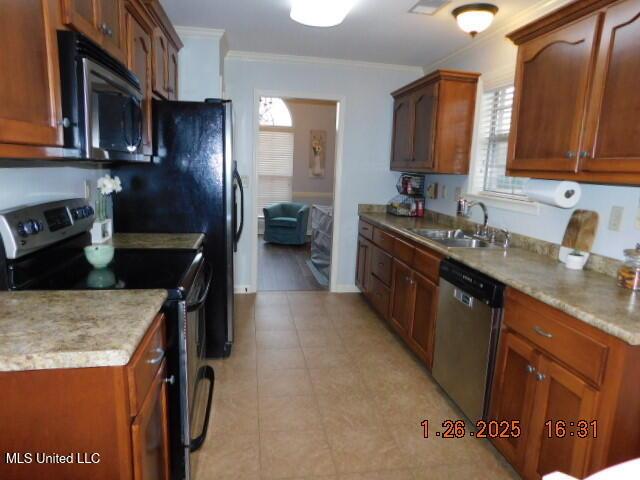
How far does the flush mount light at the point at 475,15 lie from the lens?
8.63 feet

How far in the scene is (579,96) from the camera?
190 centimetres

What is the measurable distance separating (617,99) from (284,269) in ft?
14.0

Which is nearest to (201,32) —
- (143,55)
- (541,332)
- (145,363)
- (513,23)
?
(143,55)

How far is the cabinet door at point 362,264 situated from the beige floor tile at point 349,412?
1731 millimetres

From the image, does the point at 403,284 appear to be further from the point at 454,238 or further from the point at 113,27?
the point at 113,27

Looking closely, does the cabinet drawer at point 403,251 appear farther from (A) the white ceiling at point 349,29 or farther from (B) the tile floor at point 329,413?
(A) the white ceiling at point 349,29

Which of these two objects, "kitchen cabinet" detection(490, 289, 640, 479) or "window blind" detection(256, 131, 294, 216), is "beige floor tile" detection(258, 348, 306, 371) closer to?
"kitchen cabinet" detection(490, 289, 640, 479)

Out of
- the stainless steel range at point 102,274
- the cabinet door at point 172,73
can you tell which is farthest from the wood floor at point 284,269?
the stainless steel range at point 102,274

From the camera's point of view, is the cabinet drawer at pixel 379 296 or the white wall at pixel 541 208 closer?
the white wall at pixel 541 208

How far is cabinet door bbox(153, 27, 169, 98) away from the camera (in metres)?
2.57

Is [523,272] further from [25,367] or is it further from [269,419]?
[25,367]

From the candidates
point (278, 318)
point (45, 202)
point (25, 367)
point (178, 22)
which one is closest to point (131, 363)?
point (25, 367)

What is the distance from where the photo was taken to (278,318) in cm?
377

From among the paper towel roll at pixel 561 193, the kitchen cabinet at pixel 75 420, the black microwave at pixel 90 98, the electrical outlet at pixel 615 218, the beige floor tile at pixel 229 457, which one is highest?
the black microwave at pixel 90 98
